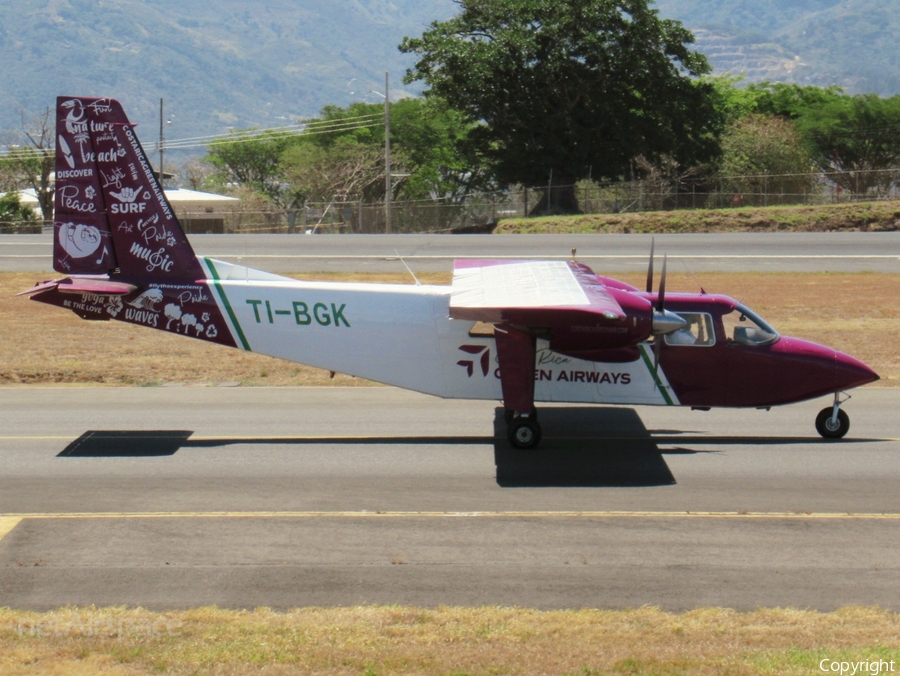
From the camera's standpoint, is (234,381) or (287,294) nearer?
(287,294)

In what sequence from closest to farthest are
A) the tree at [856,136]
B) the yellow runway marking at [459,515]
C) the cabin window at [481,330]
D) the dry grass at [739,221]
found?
the yellow runway marking at [459,515]
the cabin window at [481,330]
the dry grass at [739,221]
the tree at [856,136]

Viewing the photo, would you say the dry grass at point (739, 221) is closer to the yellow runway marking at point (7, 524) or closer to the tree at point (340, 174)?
the tree at point (340, 174)

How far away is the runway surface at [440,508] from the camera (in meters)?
9.53

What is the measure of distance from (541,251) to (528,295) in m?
30.5

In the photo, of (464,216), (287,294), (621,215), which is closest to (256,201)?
(464,216)

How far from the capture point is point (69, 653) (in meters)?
7.49

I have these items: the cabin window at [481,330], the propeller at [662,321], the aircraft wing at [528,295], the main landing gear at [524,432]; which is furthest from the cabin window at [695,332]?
the cabin window at [481,330]

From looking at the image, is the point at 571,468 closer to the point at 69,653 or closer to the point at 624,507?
the point at 624,507

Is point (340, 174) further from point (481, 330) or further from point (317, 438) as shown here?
point (481, 330)

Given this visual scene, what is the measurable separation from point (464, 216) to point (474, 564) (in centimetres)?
5365

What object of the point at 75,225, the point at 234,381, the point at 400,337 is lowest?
the point at 234,381

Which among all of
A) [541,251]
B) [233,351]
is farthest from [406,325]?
[541,251]

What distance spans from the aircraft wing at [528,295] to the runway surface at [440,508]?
212cm

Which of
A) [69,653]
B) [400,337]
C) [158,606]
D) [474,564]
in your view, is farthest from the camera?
[400,337]
